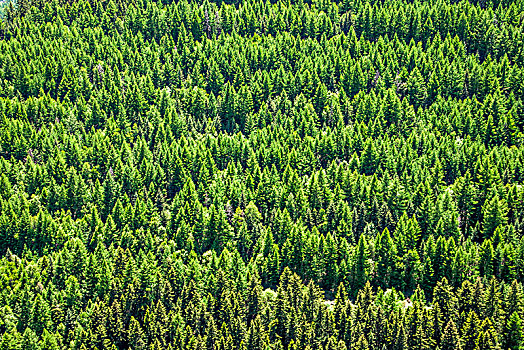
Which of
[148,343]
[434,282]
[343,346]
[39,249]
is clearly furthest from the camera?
[39,249]

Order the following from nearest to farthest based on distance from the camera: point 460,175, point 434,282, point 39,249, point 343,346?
point 343,346 → point 434,282 → point 39,249 → point 460,175

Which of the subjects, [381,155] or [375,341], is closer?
[375,341]

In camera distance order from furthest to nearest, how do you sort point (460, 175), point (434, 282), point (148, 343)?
point (460, 175), point (434, 282), point (148, 343)

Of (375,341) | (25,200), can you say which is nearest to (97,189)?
(25,200)

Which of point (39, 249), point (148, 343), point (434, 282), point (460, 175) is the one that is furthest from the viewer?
point (460, 175)

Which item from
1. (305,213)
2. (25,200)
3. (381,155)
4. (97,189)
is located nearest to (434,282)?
(305,213)

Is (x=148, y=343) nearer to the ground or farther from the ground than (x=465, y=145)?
nearer to the ground

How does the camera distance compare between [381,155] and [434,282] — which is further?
[381,155]

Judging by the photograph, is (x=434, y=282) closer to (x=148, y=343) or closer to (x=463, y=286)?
(x=463, y=286)

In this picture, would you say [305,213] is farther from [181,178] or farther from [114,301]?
[114,301]
